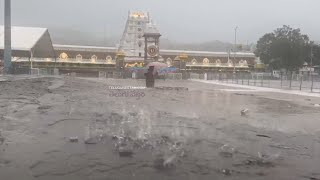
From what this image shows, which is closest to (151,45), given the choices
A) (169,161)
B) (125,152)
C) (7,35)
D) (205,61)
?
(205,61)

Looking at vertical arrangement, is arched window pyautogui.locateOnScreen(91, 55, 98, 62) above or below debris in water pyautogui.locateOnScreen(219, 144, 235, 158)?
above

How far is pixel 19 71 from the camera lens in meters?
50.7

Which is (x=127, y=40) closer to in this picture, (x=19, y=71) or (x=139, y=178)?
(x=19, y=71)

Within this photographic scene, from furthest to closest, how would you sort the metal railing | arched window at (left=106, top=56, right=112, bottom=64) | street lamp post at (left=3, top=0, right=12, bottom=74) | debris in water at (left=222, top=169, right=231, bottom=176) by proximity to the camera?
arched window at (left=106, top=56, right=112, bottom=64) < the metal railing < street lamp post at (left=3, top=0, right=12, bottom=74) < debris in water at (left=222, top=169, right=231, bottom=176)

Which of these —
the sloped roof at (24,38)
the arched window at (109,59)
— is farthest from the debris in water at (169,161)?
the arched window at (109,59)

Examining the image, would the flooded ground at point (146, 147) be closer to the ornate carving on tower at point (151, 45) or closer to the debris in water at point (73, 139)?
the debris in water at point (73, 139)

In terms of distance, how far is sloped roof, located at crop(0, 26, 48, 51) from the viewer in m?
55.6

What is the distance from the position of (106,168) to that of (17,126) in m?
4.25

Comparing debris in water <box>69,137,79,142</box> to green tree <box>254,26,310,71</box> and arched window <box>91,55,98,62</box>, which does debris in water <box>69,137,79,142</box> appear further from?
arched window <box>91,55,98,62</box>

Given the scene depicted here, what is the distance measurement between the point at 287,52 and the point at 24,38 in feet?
209

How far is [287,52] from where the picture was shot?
337 feet

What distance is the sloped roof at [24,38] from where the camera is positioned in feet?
182

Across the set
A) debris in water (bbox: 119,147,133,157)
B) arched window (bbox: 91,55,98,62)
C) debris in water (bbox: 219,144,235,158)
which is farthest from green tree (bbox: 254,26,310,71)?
debris in water (bbox: 119,147,133,157)

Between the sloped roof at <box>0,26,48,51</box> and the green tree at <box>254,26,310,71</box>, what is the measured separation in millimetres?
59555
